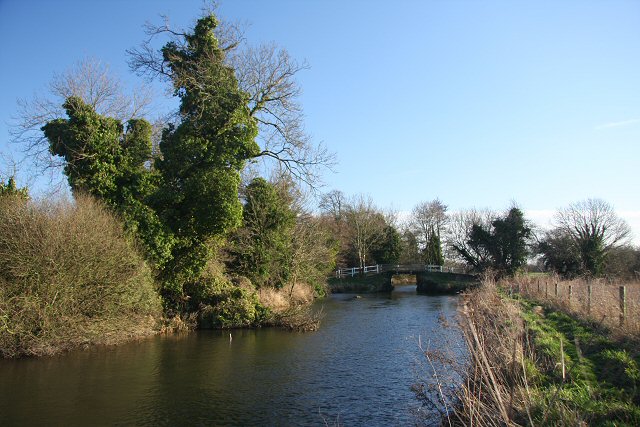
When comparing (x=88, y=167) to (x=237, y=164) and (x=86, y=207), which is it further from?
(x=237, y=164)

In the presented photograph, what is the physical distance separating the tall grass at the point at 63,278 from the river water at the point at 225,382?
776mm

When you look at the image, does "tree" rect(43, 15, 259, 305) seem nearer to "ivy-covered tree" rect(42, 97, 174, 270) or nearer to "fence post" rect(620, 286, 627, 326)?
"ivy-covered tree" rect(42, 97, 174, 270)

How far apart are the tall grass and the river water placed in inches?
30.6

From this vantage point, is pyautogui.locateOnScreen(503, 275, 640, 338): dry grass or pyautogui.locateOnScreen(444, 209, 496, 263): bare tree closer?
pyautogui.locateOnScreen(503, 275, 640, 338): dry grass

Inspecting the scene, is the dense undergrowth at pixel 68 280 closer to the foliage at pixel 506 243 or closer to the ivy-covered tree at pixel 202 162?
the ivy-covered tree at pixel 202 162

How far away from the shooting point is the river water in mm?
10703

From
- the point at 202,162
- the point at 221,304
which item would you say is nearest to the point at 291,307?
the point at 221,304

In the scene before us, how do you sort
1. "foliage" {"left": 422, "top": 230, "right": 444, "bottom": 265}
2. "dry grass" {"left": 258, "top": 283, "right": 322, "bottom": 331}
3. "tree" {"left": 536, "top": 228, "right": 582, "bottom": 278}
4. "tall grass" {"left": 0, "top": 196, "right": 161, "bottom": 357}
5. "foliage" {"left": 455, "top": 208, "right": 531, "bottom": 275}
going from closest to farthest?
"tall grass" {"left": 0, "top": 196, "right": 161, "bottom": 357}, "dry grass" {"left": 258, "top": 283, "right": 322, "bottom": 331}, "tree" {"left": 536, "top": 228, "right": 582, "bottom": 278}, "foliage" {"left": 455, "top": 208, "right": 531, "bottom": 275}, "foliage" {"left": 422, "top": 230, "right": 444, "bottom": 265}

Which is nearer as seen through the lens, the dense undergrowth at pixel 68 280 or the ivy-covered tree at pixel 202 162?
the dense undergrowth at pixel 68 280

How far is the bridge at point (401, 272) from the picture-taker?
49.2m

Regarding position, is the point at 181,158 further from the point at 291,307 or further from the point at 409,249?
the point at 409,249

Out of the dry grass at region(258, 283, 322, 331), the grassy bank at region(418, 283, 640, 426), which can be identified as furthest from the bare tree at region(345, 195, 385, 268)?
the grassy bank at region(418, 283, 640, 426)

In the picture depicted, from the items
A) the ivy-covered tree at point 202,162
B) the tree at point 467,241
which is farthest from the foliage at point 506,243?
the ivy-covered tree at point 202,162

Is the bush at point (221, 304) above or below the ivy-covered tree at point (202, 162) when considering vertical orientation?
below
